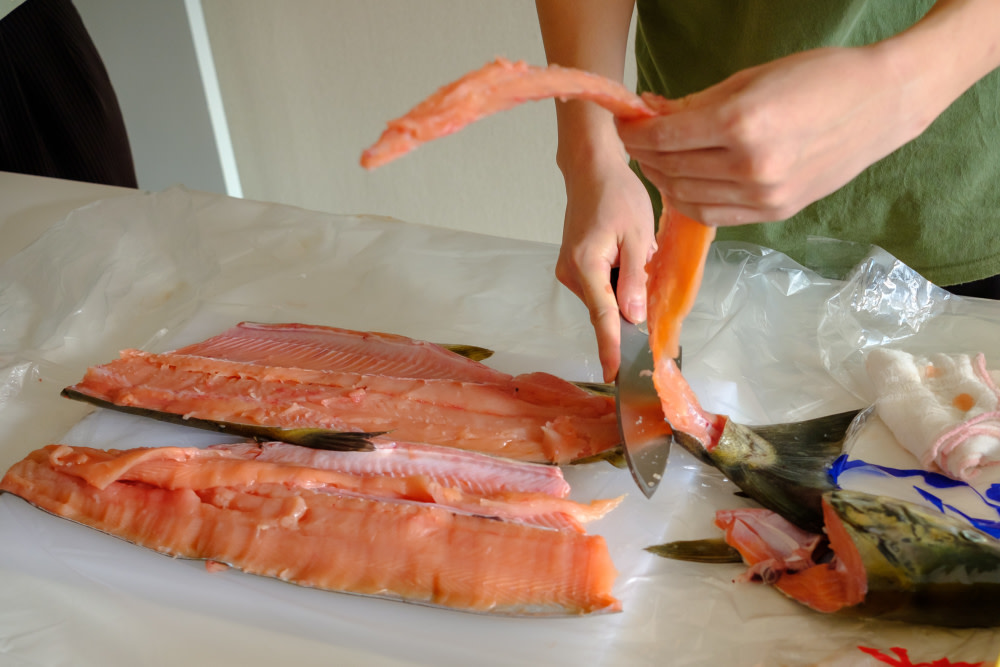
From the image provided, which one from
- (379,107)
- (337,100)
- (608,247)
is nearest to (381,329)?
(608,247)

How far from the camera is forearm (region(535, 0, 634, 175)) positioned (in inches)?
62.0

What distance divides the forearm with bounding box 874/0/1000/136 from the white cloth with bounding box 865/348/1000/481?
0.57 m

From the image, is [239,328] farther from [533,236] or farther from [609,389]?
[533,236]

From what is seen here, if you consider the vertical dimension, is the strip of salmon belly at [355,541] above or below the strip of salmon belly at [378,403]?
below

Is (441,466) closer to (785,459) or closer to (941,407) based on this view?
(785,459)

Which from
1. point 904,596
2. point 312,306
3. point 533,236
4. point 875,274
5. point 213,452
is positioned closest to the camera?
point 904,596

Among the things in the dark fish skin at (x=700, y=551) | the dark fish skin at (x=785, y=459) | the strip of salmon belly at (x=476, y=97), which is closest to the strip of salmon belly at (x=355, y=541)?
the dark fish skin at (x=700, y=551)

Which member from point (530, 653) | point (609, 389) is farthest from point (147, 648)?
point (609, 389)

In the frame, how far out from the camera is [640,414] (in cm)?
142

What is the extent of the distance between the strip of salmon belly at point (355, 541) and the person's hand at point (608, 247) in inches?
14.1

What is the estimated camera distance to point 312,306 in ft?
6.63

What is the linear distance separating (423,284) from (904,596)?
126 centimetres

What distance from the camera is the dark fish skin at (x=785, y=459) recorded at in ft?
4.34

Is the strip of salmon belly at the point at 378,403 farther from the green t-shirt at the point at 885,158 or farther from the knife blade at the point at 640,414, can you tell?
the green t-shirt at the point at 885,158
